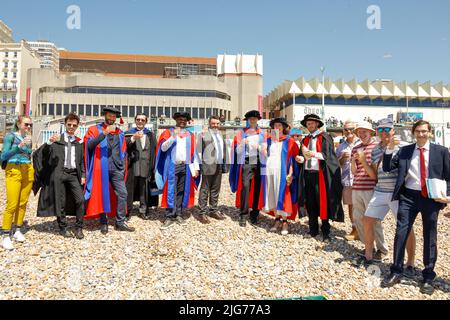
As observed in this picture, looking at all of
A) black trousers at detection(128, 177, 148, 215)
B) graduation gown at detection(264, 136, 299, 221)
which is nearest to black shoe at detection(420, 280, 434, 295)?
graduation gown at detection(264, 136, 299, 221)

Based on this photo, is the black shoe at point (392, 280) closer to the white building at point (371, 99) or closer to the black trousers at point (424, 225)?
the black trousers at point (424, 225)

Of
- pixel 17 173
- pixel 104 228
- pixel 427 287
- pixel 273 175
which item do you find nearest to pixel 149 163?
pixel 104 228

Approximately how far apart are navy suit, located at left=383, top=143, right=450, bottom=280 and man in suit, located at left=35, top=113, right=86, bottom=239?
188 inches

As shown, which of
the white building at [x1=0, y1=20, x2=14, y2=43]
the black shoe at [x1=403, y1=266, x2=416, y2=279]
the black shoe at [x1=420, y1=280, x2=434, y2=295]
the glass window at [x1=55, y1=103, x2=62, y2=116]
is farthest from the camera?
the white building at [x1=0, y1=20, x2=14, y2=43]

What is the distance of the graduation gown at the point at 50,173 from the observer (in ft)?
18.1

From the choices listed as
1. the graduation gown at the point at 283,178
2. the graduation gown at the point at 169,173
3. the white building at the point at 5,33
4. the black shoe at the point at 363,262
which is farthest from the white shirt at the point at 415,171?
the white building at the point at 5,33

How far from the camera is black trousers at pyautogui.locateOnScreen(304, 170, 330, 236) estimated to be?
5.91 m

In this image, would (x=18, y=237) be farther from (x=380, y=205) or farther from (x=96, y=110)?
(x=96, y=110)

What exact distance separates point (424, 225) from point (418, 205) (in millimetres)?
263

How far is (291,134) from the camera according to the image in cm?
659

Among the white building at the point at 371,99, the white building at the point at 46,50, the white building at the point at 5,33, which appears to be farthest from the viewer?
the white building at the point at 46,50

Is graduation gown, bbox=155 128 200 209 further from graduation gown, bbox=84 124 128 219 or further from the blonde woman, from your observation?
the blonde woman

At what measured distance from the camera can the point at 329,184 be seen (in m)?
5.88

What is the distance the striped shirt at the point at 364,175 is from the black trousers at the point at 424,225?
2.34 feet
